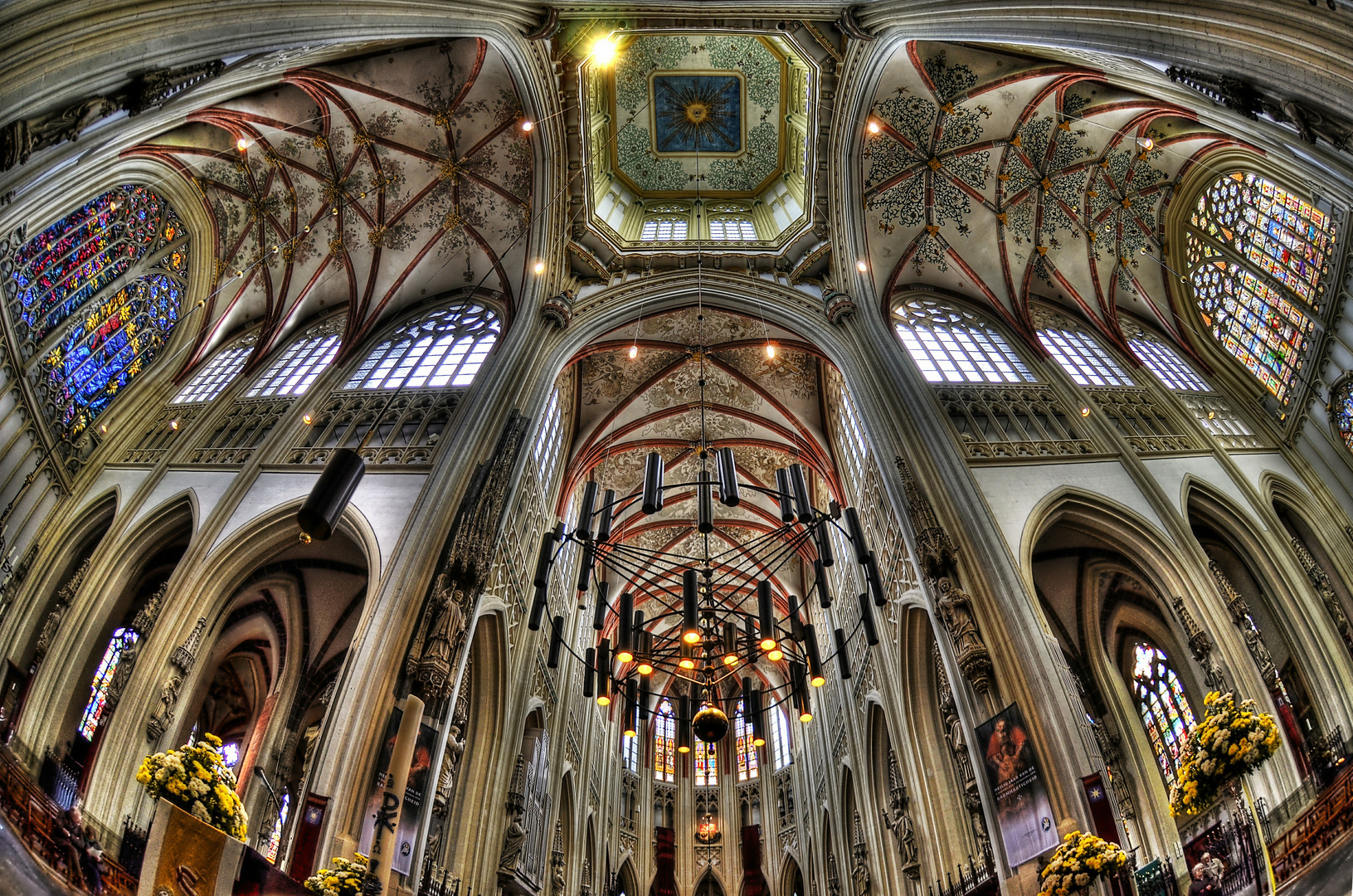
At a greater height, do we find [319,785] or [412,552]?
[412,552]

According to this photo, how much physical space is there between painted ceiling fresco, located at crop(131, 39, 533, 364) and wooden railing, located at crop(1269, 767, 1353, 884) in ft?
62.4

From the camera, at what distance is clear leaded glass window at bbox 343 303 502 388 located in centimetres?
1941

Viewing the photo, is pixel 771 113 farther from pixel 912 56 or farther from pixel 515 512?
pixel 515 512

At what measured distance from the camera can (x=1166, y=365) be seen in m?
20.0

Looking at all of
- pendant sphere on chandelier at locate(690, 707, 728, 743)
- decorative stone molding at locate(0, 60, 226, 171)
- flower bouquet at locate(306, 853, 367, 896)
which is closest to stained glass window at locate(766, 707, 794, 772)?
pendant sphere on chandelier at locate(690, 707, 728, 743)

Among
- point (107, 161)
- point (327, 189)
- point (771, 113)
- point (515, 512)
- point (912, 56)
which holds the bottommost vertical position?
point (515, 512)

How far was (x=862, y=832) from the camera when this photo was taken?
1964cm

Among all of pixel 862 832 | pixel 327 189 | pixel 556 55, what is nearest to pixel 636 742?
pixel 862 832

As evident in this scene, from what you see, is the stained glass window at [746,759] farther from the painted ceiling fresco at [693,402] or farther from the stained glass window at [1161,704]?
the stained glass window at [1161,704]

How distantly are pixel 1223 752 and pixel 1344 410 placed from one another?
10.1 metres

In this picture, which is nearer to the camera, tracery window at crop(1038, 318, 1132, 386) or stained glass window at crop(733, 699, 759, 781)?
tracery window at crop(1038, 318, 1132, 386)

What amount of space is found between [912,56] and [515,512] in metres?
14.9

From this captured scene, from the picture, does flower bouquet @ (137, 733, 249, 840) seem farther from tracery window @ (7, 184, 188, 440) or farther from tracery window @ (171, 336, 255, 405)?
tracery window @ (171, 336, 255, 405)

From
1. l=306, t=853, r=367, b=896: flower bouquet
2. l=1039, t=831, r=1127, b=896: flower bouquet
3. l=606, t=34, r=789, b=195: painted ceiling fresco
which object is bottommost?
l=306, t=853, r=367, b=896: flower bouquet
